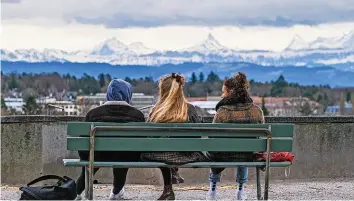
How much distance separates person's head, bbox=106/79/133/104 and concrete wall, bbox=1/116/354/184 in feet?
7.23

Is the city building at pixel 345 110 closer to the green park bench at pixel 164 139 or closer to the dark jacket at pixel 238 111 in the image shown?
the dark jacket at pixel 238 111

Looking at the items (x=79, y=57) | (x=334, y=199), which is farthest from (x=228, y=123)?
(x=79, y=57)

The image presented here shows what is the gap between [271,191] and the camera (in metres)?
9.64

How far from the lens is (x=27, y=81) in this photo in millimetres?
82688

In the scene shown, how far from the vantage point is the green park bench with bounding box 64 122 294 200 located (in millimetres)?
7406

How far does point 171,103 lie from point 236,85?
2.21 feet

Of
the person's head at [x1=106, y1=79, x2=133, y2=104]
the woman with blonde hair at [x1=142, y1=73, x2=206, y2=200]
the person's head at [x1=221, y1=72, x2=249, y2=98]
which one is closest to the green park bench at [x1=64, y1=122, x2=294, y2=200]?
the woman with blonde hair at [x1=142, y1=73, x2=206, y2=200]

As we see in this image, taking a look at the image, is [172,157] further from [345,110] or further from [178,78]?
[345,110]

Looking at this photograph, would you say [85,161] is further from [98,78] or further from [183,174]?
[98,78]

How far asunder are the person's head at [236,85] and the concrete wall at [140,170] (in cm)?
246

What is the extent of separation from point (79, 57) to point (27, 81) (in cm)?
1604

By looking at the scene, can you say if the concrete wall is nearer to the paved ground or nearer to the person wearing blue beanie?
the paved ground

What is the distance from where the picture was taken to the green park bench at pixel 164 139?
741 centimetres

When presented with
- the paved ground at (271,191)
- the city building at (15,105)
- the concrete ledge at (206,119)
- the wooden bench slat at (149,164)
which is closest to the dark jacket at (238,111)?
the wooden bench slat at (149,164)
